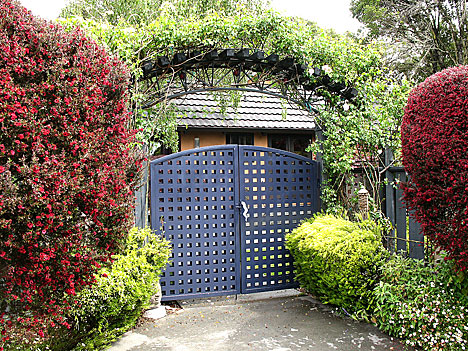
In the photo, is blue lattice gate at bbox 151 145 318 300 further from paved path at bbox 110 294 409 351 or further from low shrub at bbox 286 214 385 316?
low shrub at bbox 286 214 385 316

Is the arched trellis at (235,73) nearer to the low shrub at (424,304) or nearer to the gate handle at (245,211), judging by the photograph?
the gate handle at (245,211)

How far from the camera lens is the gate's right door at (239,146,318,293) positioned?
5.59 meters

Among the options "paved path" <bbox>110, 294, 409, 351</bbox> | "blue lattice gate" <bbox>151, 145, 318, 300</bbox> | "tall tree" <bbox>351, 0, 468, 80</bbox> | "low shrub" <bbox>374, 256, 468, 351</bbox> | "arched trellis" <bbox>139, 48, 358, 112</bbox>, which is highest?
"tall tree" <bbox>351, 0, 468, 80</bbox>

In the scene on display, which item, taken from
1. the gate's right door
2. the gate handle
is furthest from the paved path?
the gate handle

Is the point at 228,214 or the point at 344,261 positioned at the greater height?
the point at 228,214

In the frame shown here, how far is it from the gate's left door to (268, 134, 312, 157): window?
6120 millimetres

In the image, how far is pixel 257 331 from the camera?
4324 millimetres

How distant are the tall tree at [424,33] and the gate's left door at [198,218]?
37.1 feet

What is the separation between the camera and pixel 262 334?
167 inches

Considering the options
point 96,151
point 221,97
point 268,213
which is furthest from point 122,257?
point 221,97

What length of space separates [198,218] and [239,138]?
5933 mm

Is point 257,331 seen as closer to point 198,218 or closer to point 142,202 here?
point 198,218

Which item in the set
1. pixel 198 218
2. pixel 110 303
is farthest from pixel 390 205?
pixel 110 303

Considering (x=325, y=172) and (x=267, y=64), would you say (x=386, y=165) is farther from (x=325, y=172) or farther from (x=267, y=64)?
(x=267, y=64)
